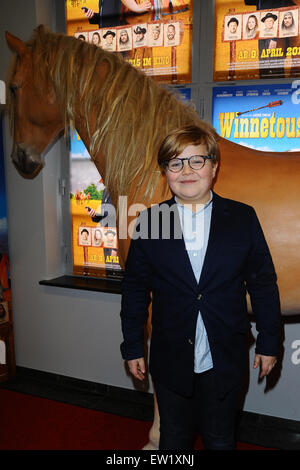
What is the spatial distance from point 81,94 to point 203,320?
0.94 metres

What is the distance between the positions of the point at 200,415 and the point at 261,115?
1.50 meters

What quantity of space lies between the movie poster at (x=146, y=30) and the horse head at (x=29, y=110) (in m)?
0.85

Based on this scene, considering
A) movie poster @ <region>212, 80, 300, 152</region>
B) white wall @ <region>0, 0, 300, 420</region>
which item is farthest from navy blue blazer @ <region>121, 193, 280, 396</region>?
white wall @ <region>0, 0, 300, 420</region>

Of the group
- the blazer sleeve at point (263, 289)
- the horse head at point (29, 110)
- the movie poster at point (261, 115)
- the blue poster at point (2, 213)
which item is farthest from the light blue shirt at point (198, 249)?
the blue poster at point (2, 213)

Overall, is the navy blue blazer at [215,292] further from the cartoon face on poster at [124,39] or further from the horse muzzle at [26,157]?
the cartoon face on poster at [124,39]

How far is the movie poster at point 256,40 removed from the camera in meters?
1.79

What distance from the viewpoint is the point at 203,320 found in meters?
1.01

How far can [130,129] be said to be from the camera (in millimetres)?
1296

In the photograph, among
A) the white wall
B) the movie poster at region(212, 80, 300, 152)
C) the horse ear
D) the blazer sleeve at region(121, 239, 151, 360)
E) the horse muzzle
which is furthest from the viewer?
the white wall

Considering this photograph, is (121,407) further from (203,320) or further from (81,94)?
(81,94)

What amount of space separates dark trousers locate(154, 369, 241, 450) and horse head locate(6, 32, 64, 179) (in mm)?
1107

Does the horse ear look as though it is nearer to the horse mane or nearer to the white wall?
the horse mane

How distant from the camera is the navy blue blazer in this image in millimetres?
1015
